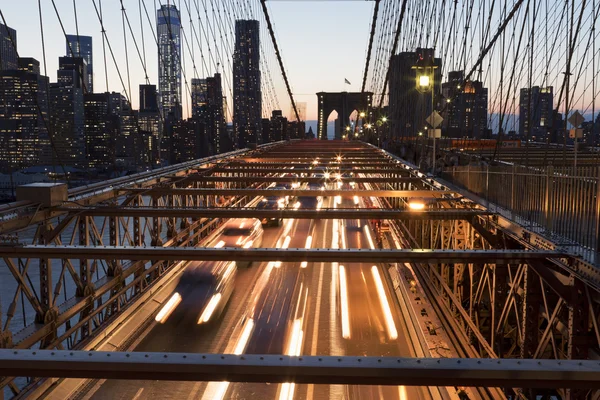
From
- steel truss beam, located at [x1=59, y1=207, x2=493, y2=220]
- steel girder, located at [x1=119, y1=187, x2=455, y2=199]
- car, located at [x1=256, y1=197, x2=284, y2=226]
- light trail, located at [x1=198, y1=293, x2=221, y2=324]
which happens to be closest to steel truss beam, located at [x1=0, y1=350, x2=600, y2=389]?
steel truss beam, located at [x1=59, y1=207, x2=493, y2=220]

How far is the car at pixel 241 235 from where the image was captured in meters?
24.0

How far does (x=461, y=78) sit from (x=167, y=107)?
125 ft

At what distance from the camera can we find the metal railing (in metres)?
6.80

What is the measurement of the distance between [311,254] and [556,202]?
3588mm

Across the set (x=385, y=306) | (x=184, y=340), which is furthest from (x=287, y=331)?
(x=385, y=306)

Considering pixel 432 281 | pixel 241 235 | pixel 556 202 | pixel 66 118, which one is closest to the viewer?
pixel 556 202

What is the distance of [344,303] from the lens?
1831 centimetres

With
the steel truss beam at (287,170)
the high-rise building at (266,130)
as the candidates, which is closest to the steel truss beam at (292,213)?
the steel truss beam at (287,170)

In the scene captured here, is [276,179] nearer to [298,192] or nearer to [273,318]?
[298,192]

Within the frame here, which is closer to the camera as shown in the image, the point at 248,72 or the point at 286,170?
the point at 286,170

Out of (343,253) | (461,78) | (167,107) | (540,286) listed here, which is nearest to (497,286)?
(540,286)

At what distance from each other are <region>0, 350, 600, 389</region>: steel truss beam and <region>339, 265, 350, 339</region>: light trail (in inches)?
473

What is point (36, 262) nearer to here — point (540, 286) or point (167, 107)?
point (167, 107)

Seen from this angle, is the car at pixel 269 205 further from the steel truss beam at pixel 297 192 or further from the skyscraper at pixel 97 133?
the steel truss beam at pixel 297 192
